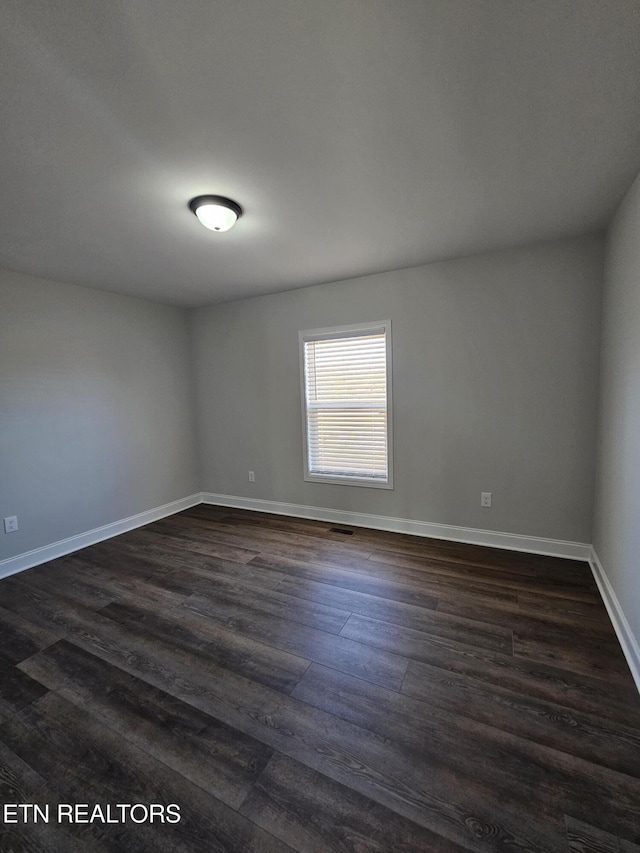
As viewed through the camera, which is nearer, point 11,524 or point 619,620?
point 619,620

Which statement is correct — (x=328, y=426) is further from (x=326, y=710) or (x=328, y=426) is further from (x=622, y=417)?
(x=326, y=710)

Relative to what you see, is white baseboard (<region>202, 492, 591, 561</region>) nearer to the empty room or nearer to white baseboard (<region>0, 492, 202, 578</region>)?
the empty room

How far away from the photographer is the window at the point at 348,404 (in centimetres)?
329

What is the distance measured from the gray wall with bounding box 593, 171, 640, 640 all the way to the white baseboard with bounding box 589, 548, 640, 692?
0.05 m

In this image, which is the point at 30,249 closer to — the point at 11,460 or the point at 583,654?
the point at 11,460

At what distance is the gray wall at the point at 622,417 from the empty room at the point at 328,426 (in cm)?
3

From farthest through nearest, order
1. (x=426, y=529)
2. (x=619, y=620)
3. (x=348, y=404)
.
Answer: (x=348, y=404), (x=426, y=529), (x=619, y=620)

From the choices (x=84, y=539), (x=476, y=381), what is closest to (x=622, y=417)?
(x=476, y=381)

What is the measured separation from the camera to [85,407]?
3270 mm

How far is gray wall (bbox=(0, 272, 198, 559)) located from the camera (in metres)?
2.81

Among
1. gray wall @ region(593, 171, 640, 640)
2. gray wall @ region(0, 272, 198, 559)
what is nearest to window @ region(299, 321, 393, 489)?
gray wall @ region(593, 171, 640, 640)

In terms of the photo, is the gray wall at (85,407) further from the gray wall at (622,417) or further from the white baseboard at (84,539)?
the gray wall at (622,417)

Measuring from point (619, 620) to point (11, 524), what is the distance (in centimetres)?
417

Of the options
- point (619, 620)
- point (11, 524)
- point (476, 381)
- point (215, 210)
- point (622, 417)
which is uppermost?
point (215, 210)
